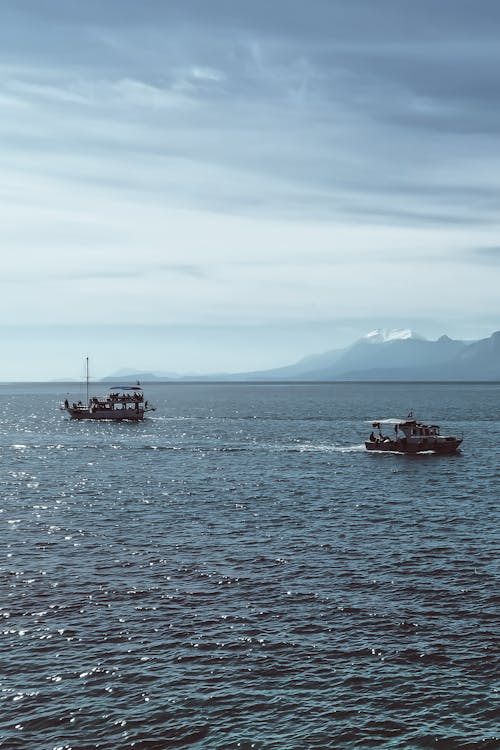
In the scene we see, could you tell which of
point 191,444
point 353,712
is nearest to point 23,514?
point 353,712

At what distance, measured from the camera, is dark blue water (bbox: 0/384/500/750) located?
2689 centimetres

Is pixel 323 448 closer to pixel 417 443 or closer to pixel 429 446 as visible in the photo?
pixel 417 443

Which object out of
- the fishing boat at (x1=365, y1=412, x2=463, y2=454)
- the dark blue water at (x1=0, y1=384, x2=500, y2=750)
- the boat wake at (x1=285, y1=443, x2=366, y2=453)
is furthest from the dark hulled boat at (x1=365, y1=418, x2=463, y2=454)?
the dark blue water at (x1=0, y1=384, x2=500, y2=750)

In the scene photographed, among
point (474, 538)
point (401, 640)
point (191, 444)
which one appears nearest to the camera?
point (401, 640)

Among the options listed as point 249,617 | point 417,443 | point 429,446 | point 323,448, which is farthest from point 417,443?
point 249,617

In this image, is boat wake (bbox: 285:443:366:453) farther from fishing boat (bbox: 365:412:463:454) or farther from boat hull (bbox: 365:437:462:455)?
boat hull (bbox: 365:437:462:455)

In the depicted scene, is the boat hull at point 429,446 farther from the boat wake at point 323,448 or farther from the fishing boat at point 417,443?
the boat wake at point 323,448

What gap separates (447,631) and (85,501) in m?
44.8

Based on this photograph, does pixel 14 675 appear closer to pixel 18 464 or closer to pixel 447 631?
pixel 447 631

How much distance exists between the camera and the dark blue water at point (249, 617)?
26.9 m

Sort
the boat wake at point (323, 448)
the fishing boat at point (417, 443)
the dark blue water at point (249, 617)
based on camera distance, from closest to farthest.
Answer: the dark blue water at point (249, 617) < the fishing boat at point (417, 443) < the boat wake at point (323, 448)

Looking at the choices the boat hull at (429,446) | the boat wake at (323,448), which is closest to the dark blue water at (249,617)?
the boat hull at (429,446)

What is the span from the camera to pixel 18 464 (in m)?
102

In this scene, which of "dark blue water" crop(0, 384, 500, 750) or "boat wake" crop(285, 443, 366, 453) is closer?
"dark blue water" crop(0, 384, 500, 750)
